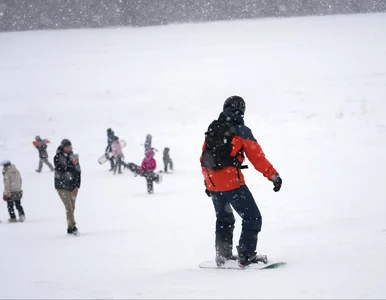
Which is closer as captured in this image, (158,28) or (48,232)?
(48,232)

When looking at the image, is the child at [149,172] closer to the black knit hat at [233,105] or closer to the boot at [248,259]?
the boot at [248,259]

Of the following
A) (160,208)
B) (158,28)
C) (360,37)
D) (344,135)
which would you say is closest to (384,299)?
(160,208)

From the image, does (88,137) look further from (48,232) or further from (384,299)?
(384,299)

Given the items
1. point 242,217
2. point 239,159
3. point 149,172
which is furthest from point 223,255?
point 149,172

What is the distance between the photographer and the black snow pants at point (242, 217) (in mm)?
5691

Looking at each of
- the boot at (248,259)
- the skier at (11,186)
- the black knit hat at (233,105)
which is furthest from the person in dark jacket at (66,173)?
the black knit hat at (233,105)

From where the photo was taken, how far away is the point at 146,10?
441ft

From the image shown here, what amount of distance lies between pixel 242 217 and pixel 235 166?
0.49m

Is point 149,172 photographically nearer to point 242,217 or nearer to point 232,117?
point 242,217

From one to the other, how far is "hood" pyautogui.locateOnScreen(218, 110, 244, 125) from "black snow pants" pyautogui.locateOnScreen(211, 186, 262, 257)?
57cm

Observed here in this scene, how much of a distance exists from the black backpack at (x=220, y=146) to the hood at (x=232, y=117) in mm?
55

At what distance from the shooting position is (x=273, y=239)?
7.99 meters

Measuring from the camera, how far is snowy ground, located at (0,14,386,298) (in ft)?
19.1

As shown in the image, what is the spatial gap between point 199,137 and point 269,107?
928 centimetres
